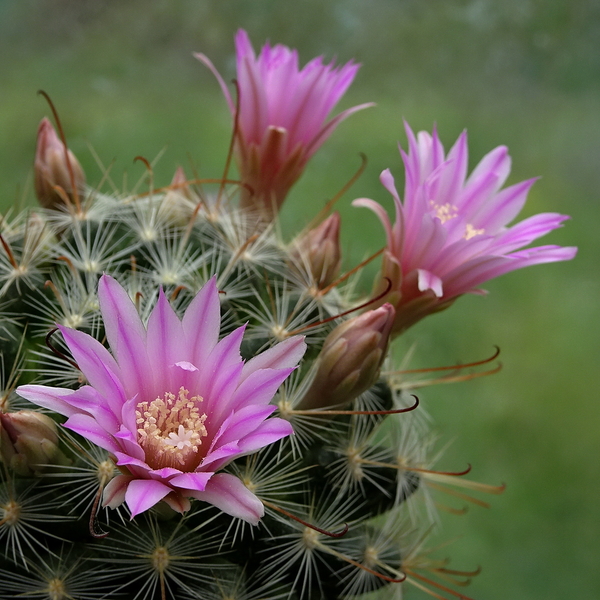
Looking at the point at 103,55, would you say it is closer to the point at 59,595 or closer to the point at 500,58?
the point at 500,58

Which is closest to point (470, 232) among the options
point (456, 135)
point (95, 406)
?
point (95, 406)

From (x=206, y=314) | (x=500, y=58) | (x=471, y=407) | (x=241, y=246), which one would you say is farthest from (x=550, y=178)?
(x=206, y=314)

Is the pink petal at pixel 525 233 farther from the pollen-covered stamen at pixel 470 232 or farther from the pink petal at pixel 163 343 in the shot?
the pink petal at pixel 163 343

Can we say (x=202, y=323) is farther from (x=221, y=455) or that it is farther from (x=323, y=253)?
(x=323, y=253)

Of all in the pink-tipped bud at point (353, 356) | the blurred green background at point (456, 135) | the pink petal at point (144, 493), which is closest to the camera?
the pink petal at point (144, 493)

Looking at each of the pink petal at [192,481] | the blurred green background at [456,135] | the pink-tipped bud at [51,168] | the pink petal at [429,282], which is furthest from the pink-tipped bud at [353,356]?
the blurred green background at [456,135]
